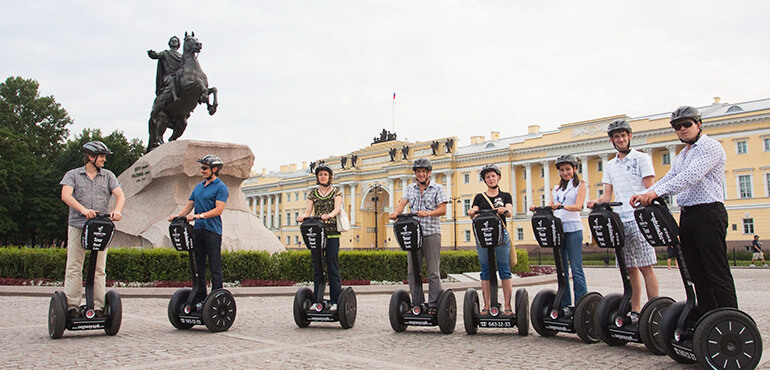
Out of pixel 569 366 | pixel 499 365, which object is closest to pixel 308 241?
pixel 499 365

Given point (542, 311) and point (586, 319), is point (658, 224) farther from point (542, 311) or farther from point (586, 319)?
point (542, 311)

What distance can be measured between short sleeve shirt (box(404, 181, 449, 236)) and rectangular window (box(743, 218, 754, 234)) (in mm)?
52427

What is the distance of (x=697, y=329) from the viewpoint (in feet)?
15.0

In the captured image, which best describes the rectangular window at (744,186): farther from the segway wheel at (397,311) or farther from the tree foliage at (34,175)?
the segway wheel at (397,311)

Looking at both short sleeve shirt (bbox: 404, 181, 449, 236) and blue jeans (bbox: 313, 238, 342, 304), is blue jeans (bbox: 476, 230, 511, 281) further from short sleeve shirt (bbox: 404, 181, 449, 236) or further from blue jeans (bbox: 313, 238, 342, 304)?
blue jeans (bbox: 313, 238, 342, 304)

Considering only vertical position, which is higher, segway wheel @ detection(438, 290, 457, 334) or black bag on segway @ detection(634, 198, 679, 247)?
black bag on segway @ detection(634, 198, 679, 247)

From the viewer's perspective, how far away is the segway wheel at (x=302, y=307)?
7.57 meters

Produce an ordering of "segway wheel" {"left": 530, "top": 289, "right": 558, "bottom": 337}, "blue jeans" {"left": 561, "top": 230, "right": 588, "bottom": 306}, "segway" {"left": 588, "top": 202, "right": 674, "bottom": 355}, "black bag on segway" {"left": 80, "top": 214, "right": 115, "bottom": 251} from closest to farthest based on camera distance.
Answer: "segway" {"left": 588, "top": 202, "right": 674, "bottom": 355} < "black bag on segway" {"left": 80, "top": 214, "right": 115, "bottom": 251} < "segway wheel" {"left": 530, "top": 289, "right": 558, "bottom": 337} < "blue jeans" {"left": 561, "top": 230, "right": 588, "bottom": 306}

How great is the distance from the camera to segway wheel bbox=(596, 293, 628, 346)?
5.83 metres

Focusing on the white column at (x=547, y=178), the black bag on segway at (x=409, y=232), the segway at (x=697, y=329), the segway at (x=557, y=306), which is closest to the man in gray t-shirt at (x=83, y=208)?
the black bag on segway at (x=409, y=232)

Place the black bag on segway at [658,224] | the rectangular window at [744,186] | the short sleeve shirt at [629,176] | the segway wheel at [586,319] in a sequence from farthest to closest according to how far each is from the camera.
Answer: the rectangular window at [744,186], the short sleeve shirt at [629,176], the segway wheel at [586,319], the black bag on segway at [658,224]

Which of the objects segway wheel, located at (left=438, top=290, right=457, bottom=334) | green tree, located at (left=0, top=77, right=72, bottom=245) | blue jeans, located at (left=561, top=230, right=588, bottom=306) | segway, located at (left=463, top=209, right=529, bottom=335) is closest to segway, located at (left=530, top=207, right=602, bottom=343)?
segway, located at (left=463, top=209, right=529, bottom=335)

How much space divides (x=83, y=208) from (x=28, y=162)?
43.1m

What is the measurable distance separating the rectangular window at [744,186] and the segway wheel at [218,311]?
180 ft
